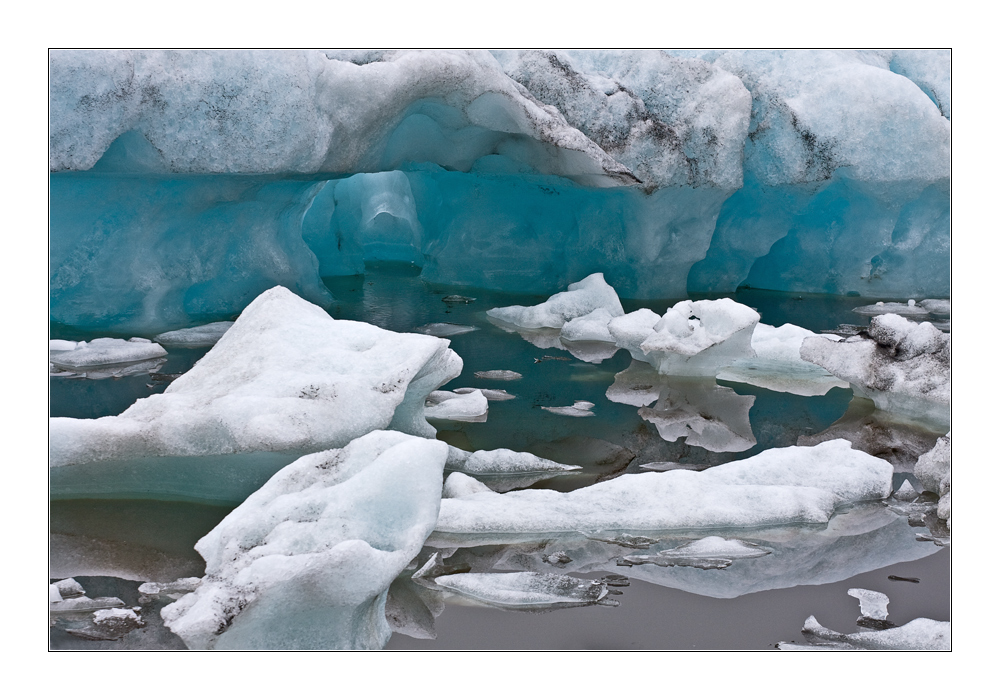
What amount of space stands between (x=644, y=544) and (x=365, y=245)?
37.7ft

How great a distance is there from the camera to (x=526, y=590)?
115 inches

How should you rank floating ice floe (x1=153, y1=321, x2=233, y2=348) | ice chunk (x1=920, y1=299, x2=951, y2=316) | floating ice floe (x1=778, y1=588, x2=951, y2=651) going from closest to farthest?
floating ice floe (x1=778, y1=588, x2=951, y2=651), floating ice floe (x1=153, y1=321, x2=233, y2=348), ice chunk (x1=920, y1=299, x2=951, y2=316)

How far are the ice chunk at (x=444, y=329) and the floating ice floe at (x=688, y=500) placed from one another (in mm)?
3877

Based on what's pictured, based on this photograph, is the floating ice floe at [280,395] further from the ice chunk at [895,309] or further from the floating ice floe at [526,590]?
the ice chunk at [895,309]

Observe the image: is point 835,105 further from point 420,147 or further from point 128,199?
point 128,199

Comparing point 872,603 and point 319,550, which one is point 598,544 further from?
point 319,550

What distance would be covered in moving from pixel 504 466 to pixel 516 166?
5.03 metres

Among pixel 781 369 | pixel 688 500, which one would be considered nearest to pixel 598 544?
pixel 688 500

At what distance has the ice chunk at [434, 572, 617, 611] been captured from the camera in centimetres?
285

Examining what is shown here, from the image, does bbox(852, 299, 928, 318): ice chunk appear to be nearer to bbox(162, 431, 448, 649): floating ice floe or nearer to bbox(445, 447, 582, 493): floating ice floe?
Result: bbox(445, 447, 582, 493): floating ice floe

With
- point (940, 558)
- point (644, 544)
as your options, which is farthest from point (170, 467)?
point (940, 558)

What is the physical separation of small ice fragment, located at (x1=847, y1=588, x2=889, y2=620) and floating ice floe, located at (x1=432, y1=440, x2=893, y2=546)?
574mm

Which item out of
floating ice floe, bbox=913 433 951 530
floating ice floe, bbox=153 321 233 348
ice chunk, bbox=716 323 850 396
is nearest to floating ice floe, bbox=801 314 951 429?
ice chunk, bbox=716 323 850 396

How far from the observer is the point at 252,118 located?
6.30 metres
